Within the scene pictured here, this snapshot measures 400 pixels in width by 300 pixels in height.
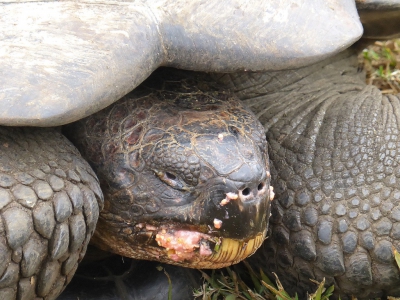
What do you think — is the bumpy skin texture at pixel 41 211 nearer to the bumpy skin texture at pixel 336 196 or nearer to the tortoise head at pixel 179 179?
the tortoise head at pixel 179 179

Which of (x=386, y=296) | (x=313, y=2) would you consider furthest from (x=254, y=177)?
(x=386, y=296)

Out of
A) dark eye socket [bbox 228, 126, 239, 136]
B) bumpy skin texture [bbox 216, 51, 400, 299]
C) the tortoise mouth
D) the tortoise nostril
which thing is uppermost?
dark eye socket [bbox 228, 126, 239, 136]

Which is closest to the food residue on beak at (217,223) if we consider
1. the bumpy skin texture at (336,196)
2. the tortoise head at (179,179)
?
the tortoise head at (179,179)

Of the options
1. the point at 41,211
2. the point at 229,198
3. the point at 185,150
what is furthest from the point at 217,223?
the point at 41,211

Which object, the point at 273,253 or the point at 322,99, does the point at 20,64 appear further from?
the point at 322,99

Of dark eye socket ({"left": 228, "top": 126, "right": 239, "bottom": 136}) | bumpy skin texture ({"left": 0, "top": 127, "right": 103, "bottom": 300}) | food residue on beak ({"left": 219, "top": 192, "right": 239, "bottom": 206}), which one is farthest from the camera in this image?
dark eye socket ({"left": 228, "top": 126, "right": 239, "bottom": 136})

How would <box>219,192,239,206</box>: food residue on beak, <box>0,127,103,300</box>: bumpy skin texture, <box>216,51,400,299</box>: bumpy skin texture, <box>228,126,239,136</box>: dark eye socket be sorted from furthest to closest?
<box>216,51,400,299</box>: bumpy skin texture, <box>228,126,239,136</box>: dark eye socket, <box>219,192,239,206</box>: food residue on beak, <box>0,127,103,300</box>: bumpy skin texture

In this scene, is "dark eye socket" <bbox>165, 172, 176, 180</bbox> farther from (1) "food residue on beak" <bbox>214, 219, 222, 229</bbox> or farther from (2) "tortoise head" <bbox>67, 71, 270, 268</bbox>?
(1) "food residue on beak" <bbox>214, 219, 222, 229</bbox>

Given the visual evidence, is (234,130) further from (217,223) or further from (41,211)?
(41,211)

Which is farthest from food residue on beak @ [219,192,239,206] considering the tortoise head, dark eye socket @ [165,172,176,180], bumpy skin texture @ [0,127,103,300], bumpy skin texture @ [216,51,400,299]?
bumpy skin texture @ [216,51,400,299]
